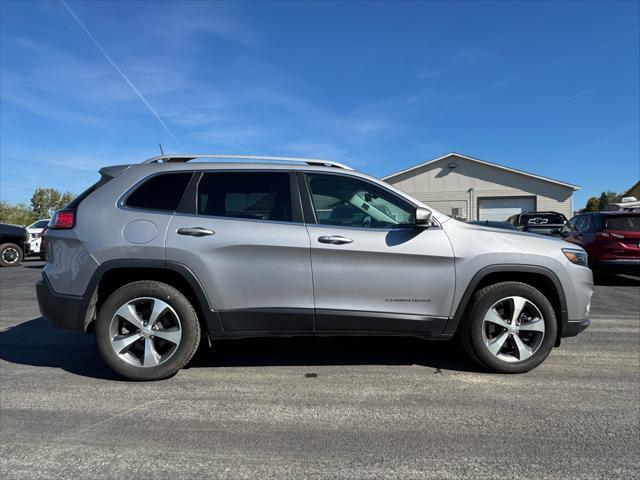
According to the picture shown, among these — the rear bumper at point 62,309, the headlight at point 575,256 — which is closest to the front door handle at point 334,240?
the headlight at point 575,256

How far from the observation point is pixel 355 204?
12.8 feet

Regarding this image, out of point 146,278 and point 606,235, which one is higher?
point 146,278

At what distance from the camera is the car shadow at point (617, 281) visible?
10.2 metres

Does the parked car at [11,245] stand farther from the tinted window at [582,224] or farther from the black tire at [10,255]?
the tinted window at [582,224]

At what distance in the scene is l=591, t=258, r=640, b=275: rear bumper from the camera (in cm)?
917

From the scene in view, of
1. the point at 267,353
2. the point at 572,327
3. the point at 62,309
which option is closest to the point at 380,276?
the point at 267,353

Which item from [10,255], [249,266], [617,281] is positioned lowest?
[617,281]

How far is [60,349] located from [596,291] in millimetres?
9412

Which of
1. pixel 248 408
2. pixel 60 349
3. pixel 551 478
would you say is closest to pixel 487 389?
pixel 551 478

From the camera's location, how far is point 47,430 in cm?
292

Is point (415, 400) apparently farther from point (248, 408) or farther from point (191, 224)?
point (191, 224)

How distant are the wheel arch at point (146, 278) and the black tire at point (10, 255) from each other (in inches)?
539

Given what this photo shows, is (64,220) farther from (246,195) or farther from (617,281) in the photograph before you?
(617,281)

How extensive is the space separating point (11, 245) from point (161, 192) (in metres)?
14.1
